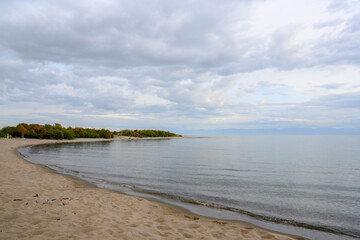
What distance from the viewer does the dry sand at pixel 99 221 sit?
719 cm

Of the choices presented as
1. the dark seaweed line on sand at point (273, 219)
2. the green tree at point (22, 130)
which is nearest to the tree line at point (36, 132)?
the green tree at point (22, 130)

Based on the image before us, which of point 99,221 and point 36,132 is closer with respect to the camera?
point 99,221

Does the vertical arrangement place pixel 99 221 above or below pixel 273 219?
above

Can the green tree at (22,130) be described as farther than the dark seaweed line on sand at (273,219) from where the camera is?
Yes

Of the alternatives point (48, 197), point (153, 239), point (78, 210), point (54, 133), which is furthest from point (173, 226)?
point (54, 133)

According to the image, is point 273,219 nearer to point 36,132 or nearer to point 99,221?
point 99,221

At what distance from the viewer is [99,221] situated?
8.57m

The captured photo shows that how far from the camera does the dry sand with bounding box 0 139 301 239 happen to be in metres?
7.19

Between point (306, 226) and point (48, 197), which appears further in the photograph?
point (48, 197)

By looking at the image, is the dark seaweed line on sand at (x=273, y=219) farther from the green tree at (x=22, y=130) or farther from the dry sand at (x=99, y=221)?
the green tree at (x=22, y=130)

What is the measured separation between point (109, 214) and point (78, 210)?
4.63ft

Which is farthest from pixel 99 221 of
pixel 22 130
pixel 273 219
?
pixel 22 130

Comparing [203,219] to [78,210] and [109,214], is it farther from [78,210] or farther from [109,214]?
[78,210]

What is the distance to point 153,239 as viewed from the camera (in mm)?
7188
